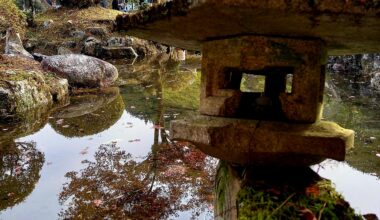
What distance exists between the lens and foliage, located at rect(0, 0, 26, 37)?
40.7 ft

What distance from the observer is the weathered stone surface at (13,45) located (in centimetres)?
1367

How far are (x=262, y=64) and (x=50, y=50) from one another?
1903cm

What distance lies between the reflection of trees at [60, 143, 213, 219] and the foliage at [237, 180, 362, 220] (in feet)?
8.51

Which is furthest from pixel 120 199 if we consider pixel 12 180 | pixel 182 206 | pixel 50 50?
pixel 50 50

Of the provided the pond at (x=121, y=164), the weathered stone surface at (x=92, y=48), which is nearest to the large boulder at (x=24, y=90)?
the pond at (x=121, y=164)

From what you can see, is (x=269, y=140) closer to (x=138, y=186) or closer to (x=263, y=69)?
(x=263, y=69)

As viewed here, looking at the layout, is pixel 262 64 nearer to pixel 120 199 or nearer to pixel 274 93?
pixel 274 93

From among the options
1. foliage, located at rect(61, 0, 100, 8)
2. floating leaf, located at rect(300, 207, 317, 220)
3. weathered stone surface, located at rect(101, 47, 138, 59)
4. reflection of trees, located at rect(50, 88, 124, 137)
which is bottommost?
reflection of trees, located at rect(50, 88, 124, 137)

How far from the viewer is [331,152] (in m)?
2.09

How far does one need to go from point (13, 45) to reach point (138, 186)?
1120cm

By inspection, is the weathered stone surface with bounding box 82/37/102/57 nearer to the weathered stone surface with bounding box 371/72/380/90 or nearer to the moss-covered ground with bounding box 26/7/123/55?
the moss-covered ground with bounding box 26/7/123/55

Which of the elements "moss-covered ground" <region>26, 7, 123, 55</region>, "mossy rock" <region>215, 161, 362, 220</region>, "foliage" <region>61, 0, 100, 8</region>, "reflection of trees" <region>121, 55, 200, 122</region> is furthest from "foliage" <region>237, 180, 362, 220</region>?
"foliage" <region>61, 0, 100, 8</region>

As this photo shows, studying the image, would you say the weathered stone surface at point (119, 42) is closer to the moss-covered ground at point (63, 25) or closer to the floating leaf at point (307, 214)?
the moss-covered ground at point (63, 25)

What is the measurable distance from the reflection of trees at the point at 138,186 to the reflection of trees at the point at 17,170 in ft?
1.81
